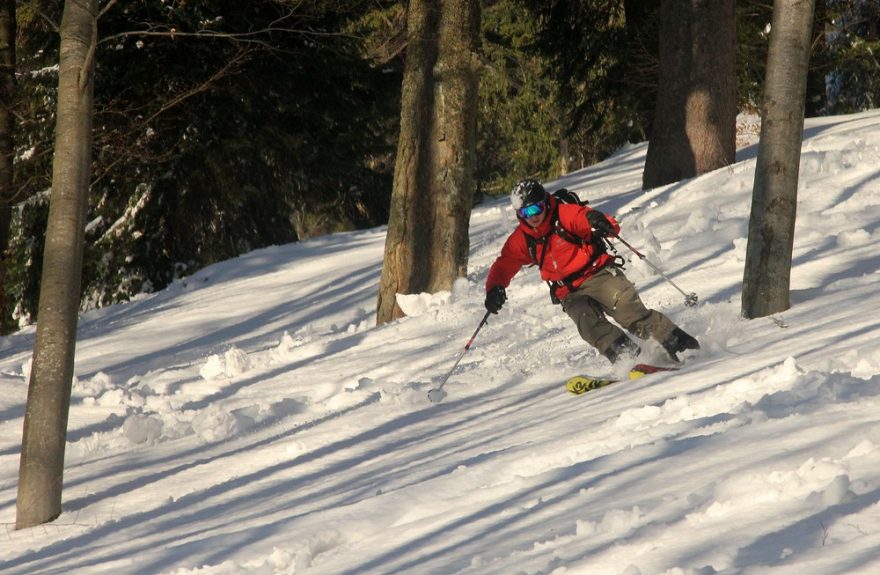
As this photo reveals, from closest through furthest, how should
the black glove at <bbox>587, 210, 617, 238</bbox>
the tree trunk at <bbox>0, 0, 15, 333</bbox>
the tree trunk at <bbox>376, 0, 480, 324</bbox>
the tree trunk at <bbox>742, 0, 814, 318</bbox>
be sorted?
the black glove at <bbox>587, 210, 617, 238</bbox>, the tree trunk at <bbox>742, 0, 814, 318</bbox>, the tree trunk at <bbox>376, 0, 480, 324</bbox>, the tree trunk at <bbox>0, 0, 15, 333</bbox>

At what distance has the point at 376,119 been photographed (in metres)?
21.1

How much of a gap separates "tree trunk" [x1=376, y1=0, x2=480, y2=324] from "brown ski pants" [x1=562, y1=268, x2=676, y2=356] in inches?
151

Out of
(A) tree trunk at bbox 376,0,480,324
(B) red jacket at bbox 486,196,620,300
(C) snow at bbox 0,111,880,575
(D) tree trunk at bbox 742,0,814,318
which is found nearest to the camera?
(C) snow at bbox 0,111,880,575

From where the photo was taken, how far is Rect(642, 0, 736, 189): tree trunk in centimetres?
1390

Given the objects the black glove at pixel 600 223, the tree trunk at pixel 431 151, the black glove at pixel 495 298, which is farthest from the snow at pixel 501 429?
the black glove at pixel 600 223

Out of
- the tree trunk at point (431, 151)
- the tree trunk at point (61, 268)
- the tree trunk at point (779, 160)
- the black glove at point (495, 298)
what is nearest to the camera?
the tree trunk at point (61, 268)

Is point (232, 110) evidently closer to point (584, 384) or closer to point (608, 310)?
point (608, 310)

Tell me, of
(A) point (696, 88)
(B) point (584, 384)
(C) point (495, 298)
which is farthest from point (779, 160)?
(A) point (696, 88)

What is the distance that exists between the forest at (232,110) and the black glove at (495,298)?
7.90m

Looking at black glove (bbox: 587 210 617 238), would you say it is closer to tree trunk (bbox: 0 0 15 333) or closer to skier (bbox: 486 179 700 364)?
skier (bbox: 486 179 700 364)

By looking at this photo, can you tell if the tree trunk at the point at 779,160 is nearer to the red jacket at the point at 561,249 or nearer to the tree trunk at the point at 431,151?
the red jacket at the point at 561,249

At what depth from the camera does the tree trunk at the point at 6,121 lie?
54.1 ft

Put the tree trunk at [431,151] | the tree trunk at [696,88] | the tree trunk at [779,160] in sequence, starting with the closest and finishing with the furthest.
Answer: the tree trunk at [779,160], the tree trunk at [431,151], the tree trunk at [696,88]

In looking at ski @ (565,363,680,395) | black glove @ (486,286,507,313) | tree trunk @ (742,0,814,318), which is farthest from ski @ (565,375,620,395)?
tree trunk @ (742,0,814,318)
